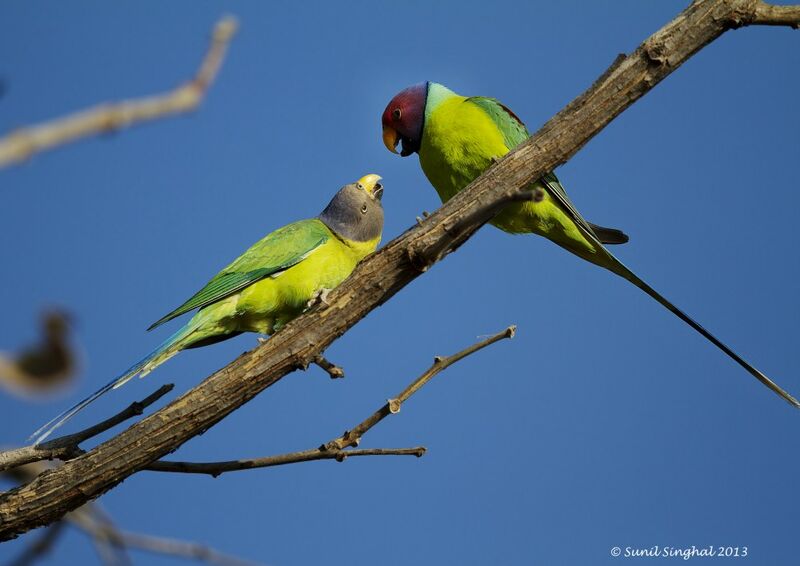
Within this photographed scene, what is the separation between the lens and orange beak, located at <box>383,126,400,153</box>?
6.30 meters

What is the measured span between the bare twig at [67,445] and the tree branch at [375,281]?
99 millimetres

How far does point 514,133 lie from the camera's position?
17.5 ft

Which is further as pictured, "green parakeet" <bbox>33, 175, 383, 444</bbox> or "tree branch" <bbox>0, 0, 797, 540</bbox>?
"green parakeet" <bbox>33, 175, 383, 444</bbox>

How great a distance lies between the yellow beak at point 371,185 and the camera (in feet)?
20.0

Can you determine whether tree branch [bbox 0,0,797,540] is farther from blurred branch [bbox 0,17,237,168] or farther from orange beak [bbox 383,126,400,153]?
blurred branch [bbox 0,17,237,168]

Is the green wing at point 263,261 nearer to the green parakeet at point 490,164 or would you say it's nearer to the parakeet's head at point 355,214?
the parakeet's head at point 355,214

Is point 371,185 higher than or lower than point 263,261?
higher

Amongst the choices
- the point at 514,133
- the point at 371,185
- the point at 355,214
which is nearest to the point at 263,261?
the point at 355,214

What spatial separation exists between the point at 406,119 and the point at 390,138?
1.15ft

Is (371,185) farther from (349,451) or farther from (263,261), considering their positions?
(349,451)

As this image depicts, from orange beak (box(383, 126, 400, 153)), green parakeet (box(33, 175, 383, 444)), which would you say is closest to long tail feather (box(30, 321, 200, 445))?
green parakeet (box(33, 175, 383, 444))

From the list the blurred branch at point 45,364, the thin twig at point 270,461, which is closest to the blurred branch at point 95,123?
the blurred branch at point 45,364

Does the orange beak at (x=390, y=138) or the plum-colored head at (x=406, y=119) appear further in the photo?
the orange beak at (x=390, y=138)

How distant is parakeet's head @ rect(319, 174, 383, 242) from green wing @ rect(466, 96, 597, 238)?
1.06 metres
